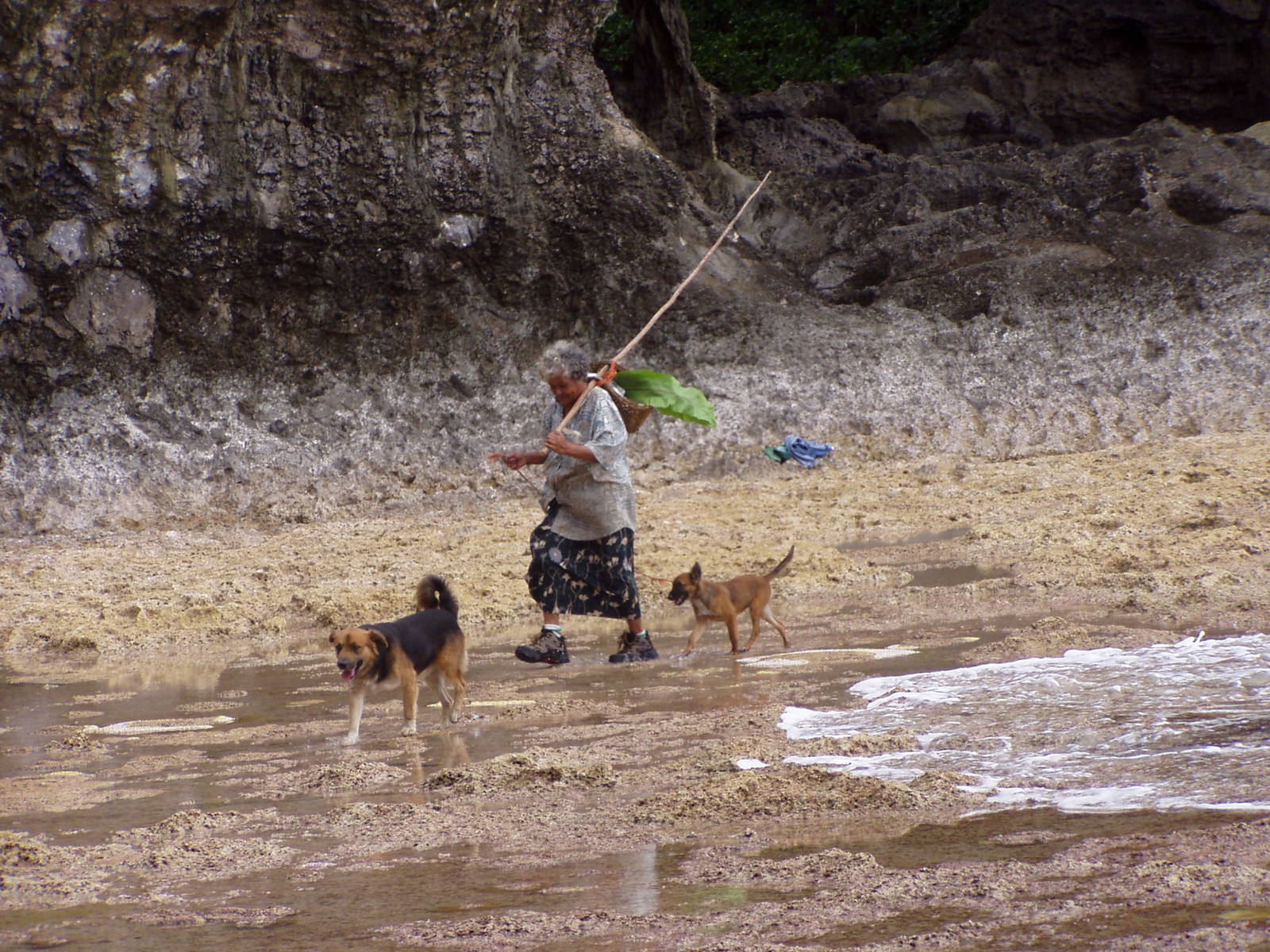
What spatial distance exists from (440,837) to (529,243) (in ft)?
33.1

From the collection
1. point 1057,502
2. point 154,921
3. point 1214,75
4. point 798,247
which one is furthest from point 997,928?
point 1214,75

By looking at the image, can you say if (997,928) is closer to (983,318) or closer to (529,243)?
(529,243)

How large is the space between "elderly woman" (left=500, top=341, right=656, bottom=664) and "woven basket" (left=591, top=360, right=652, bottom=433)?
0.83 ft

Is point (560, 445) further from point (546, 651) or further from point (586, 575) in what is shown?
point (546, 651)

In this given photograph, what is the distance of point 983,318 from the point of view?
14.3 meters

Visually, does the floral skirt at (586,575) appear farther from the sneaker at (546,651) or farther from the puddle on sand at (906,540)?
the puddle on sand at (906,540)

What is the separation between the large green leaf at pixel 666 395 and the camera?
746cm

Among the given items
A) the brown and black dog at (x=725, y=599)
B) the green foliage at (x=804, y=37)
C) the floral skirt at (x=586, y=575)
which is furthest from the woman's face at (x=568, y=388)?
the green foliage at (x=804, y=37)

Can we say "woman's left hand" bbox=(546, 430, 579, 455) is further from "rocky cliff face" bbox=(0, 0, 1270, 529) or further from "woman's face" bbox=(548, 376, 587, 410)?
"rocky cliff face" bbox=(0, 0, 1270, 529)

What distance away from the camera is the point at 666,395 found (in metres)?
7.54

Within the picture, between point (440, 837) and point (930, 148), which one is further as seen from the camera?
point (930, 148)

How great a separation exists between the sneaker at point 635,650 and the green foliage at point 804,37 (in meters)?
14.2

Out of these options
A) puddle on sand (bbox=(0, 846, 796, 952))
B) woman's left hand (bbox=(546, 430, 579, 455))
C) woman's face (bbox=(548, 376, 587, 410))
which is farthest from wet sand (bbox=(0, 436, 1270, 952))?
woman's face (bbox=(548, 376, 587, 410))

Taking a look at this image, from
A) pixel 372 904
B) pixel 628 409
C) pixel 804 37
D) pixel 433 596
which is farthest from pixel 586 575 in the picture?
pixel 804 37
